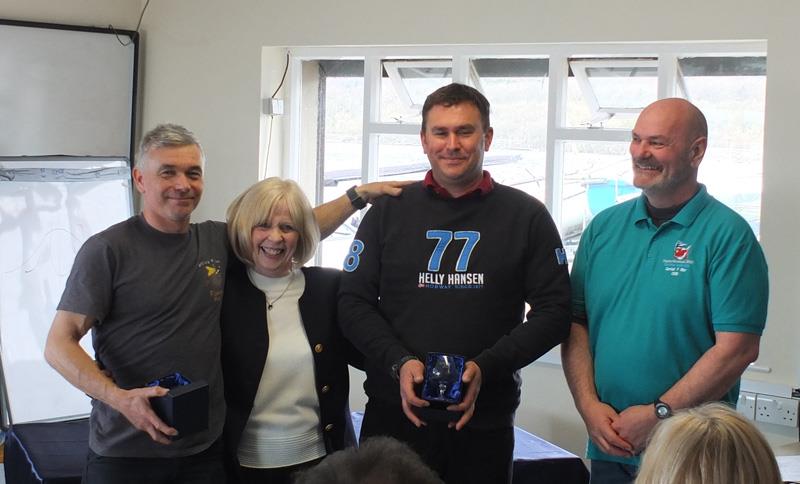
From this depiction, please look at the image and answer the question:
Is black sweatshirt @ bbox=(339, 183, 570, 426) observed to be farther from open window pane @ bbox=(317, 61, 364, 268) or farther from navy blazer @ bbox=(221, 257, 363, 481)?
open window pane @ bbox=(317, 61, 364, 268)

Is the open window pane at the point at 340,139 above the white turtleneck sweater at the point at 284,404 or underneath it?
above

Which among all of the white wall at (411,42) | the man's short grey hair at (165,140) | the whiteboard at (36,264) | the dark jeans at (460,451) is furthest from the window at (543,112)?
the man's short grey hair at (165,140)

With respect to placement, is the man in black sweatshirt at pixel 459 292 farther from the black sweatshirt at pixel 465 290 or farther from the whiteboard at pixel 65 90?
the whiteboard at pixel 65 90

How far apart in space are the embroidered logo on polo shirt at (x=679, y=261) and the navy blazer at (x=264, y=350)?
2.85 ft

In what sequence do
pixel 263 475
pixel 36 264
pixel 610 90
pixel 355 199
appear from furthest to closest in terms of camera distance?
pixel 36 264 < pixel 610 90 < pixel 355 199 < pixel 263 475

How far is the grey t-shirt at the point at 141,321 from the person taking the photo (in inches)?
88.7

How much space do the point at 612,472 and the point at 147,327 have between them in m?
1.22

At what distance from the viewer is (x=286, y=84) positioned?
17.0ft

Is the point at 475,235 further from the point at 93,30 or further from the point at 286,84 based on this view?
the point at 93,30

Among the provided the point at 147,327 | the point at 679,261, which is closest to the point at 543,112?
the point at 679,261

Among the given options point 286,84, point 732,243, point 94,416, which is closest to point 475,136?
point 732,243

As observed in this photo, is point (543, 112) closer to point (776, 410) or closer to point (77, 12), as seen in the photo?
point (776, 410)

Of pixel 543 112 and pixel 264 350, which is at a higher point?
pixel 543 112

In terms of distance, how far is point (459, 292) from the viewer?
2.30 metres
